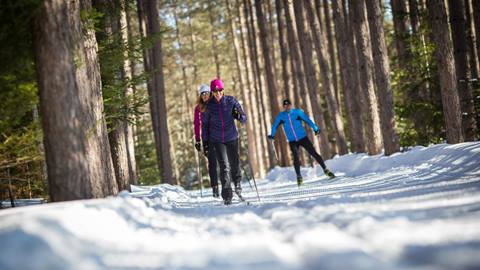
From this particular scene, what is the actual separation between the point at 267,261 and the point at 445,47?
415 inches

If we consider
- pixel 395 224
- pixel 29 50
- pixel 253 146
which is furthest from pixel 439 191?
pixel 253 146

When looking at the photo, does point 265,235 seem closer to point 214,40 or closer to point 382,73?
point 382,73

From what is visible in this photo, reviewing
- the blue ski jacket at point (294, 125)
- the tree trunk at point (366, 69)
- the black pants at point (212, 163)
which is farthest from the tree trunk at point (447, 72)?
the black pants at point (212, 163)

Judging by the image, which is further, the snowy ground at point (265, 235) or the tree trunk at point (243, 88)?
the tree trunk at point (243, 88)

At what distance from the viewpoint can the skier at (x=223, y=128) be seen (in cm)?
789

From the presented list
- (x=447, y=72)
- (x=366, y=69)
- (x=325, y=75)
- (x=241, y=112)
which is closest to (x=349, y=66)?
(x=325, y=75)

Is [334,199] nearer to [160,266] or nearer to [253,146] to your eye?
[160,266]

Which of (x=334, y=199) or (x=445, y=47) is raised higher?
(x=445, y=47)

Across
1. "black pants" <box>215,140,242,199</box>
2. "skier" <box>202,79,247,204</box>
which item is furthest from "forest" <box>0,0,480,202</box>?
"skier" <box>202,79,247,204</box>

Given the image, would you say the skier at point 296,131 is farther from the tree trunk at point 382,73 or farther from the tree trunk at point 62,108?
the tree trunk at point 62,108

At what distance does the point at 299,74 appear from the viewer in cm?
2248

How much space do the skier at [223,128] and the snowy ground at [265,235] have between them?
2097 mm

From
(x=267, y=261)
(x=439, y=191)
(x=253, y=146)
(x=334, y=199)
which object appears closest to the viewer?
(x=267, y=261)

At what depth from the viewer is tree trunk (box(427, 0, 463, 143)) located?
11.5 m
